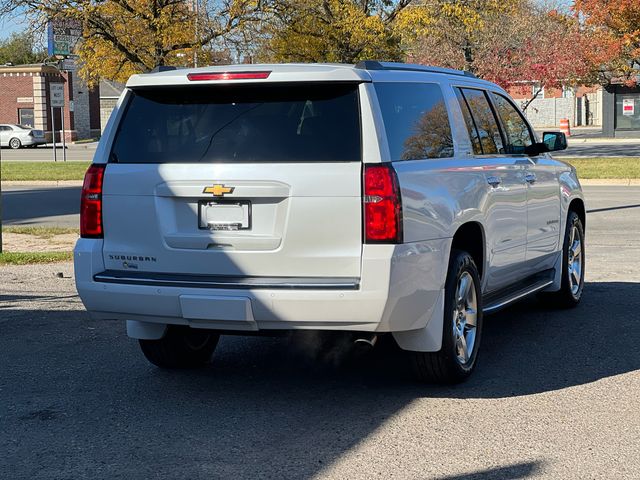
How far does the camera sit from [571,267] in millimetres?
9398

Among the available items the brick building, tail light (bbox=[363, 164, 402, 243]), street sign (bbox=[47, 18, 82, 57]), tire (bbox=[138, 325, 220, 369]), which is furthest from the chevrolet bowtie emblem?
Result: the brick building

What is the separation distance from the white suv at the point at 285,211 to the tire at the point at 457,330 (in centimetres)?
1

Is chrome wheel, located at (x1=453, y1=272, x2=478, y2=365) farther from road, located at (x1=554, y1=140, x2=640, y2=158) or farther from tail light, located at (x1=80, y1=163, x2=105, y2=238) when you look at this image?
road, located at (x1=554, y1=140, x2=640, y2=158)

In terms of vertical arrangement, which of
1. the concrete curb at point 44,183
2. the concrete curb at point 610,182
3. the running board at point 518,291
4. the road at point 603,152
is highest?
the road at point 603,152

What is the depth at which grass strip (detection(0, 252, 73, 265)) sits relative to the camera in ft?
41.8

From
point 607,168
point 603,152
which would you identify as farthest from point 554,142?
point 603,152

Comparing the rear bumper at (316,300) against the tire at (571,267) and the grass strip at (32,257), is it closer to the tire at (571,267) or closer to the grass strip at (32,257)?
the tire at (571,267)

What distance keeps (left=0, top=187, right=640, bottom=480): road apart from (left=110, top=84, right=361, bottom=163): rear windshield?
3.80 feet

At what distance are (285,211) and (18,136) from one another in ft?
185

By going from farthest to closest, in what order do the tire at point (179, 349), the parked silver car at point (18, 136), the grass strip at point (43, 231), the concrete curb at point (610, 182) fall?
the parked silver car at point (18, 136) < the concrete curb at point (610, 182) < the grass strip at point (43, 231) < the tire at point (179, 349)

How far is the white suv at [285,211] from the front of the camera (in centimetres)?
578

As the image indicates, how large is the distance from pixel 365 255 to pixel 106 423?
170 centimetres

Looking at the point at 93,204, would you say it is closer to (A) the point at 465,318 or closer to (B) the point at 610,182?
(A) the point at 465,318

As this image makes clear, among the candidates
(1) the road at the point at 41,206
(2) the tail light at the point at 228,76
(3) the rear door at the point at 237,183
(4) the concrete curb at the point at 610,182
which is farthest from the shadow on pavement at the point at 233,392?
(4) the concrete curb at the point at 610,182
